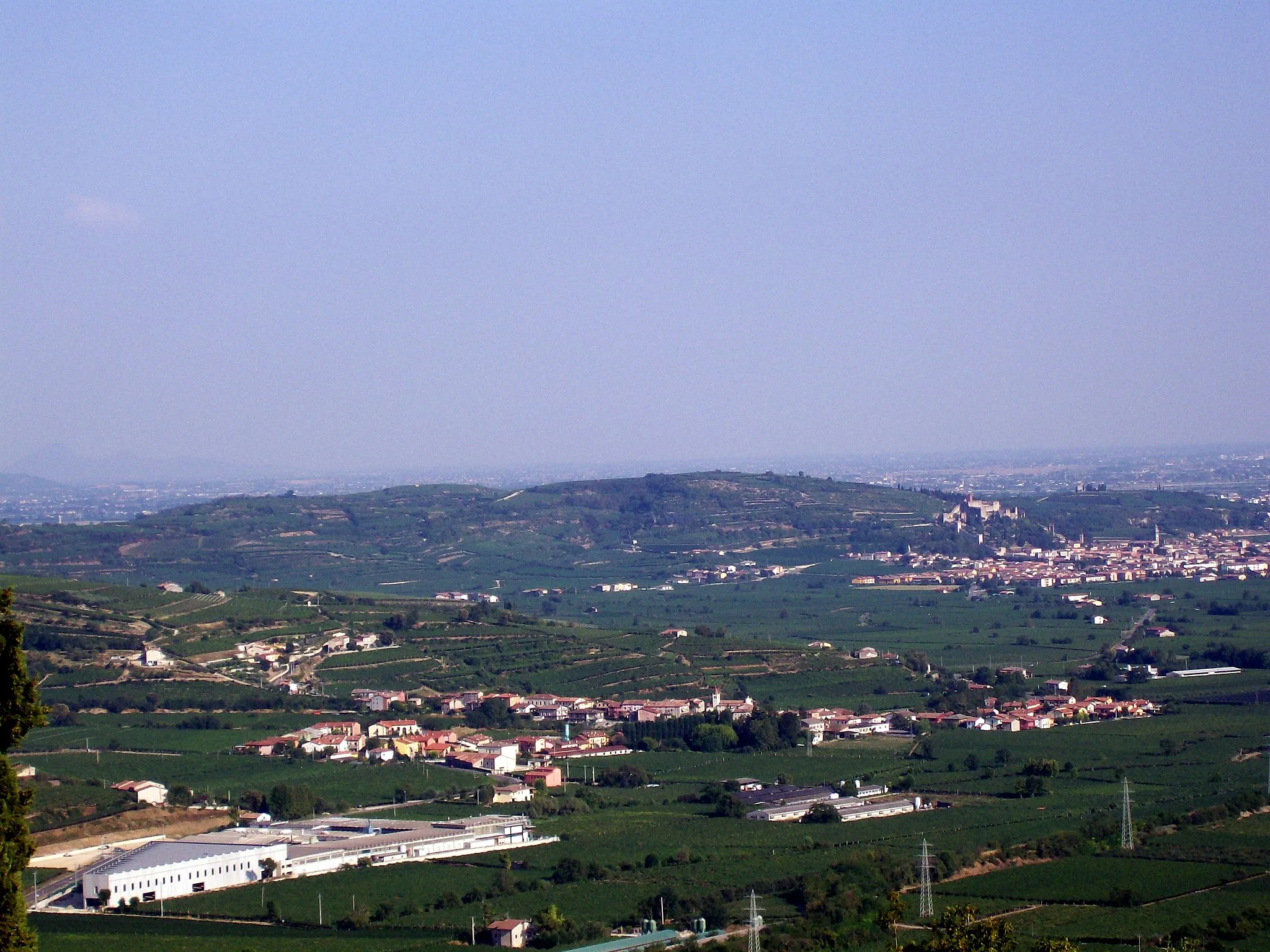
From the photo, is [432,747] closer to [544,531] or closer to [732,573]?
[732,573]

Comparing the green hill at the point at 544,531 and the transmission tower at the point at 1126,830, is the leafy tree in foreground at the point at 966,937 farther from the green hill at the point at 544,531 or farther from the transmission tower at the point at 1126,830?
the green hill at the point at 544,531

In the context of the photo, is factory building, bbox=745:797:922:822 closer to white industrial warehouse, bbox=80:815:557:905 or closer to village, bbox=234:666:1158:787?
white industrial warehouse, bbox=80:815:557:905

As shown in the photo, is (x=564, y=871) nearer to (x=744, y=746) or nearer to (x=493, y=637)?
(x=744, y=746)

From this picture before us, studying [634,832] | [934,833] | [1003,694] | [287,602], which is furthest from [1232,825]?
[287,602]

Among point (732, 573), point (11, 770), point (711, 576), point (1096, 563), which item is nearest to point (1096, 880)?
point (11, 770)

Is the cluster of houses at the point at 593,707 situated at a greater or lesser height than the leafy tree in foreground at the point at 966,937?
lesser

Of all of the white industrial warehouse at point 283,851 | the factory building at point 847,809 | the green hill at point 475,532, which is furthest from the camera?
the green hill at point 475,532

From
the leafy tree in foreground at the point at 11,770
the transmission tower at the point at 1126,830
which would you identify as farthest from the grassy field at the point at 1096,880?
the leafy tree in foreground at the point at 11,770
